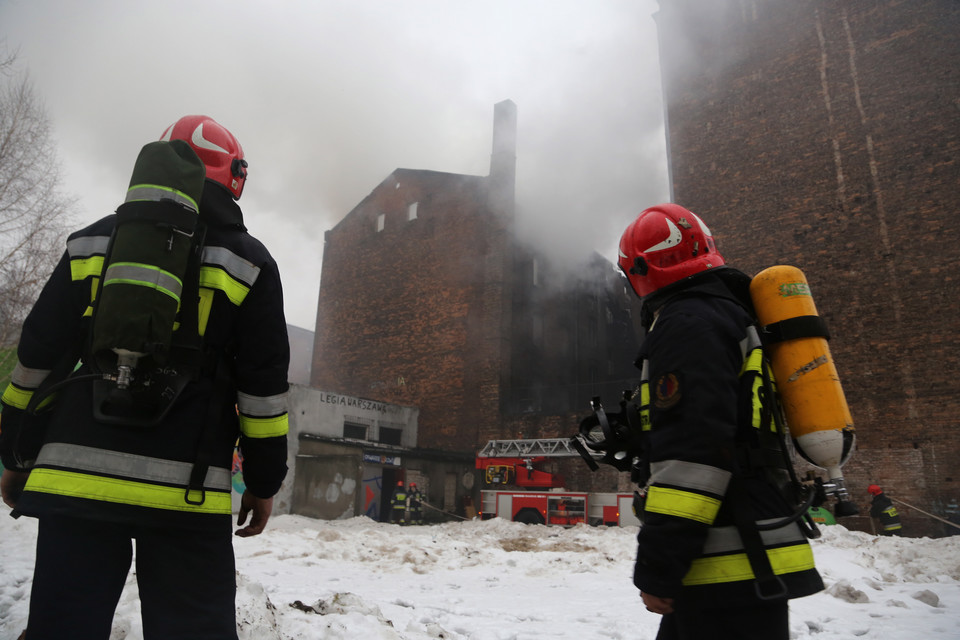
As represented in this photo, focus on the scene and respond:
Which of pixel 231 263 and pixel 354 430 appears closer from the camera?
pixel 231 263

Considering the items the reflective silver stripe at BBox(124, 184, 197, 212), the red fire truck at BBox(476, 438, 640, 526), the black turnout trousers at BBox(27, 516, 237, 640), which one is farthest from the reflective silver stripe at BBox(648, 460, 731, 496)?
the red fire truck at BBox(476, 438, 640, 526)

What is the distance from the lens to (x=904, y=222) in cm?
1386

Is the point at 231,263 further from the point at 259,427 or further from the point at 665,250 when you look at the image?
the point at 665,250

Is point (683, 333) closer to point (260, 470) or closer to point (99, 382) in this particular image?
point (260, 470)

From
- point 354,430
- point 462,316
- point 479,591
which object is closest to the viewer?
point 479,591

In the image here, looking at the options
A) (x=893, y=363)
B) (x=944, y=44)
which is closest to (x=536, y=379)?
(x=893, y=363)

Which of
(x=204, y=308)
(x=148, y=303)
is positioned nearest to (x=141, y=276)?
(x=148, y=303)

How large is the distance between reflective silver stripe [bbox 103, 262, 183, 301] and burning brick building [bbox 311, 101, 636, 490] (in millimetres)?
16866

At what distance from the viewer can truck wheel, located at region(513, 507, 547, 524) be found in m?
14.7

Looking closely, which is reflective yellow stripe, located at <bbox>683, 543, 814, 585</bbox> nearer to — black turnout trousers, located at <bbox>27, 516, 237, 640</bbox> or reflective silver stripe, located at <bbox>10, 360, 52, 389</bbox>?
black turnout trousers, located at <bbox>27, 516, 237, 640</bbox>

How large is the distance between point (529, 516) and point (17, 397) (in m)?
14.3

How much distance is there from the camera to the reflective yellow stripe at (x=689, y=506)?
132 centimetres

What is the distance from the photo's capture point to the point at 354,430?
19984 millimetres

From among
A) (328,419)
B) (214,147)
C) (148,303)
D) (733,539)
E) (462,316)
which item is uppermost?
(462,316)
